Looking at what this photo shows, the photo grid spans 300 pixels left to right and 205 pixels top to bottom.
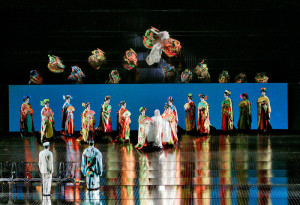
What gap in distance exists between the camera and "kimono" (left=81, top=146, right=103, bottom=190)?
30.1ft

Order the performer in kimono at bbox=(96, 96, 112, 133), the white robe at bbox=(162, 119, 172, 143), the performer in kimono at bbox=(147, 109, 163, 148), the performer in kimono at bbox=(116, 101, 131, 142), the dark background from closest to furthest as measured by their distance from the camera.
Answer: the performer in kimono at bbox=(147, 109, 163, 148)
the white robe at bbox=(162, 119, 172, 143)
the performer in kimono at bbox=(116, 101, 131, 142)
the performer in kimono at bbox=(96, 96, 112, 133)
the dark background

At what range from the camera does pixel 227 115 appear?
52.9 feet

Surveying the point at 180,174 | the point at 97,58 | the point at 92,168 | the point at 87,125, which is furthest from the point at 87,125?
the point at 92,168

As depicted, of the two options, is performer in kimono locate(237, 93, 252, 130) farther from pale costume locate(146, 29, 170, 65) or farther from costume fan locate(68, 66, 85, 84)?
costume fan locate(68, 66, 85, 84)

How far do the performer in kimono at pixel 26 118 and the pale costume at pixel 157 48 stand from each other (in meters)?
4.61

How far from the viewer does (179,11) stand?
17938mm

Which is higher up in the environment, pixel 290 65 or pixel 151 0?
pixel 151 0

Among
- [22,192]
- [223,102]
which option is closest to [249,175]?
[22,192]

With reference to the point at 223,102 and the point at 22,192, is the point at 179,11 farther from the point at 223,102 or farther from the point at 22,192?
the point at 22,192

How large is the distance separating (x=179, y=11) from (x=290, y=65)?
4.38 m

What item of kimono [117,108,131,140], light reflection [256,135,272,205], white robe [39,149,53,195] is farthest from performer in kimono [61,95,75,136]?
white robe [39,149,53,195]

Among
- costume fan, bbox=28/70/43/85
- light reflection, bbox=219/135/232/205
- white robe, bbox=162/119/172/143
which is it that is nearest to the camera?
light reflection, bbox=219/135/232/205

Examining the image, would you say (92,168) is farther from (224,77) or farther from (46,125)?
(224,77)

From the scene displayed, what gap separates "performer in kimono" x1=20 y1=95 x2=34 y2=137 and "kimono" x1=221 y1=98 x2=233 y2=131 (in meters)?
6.17
